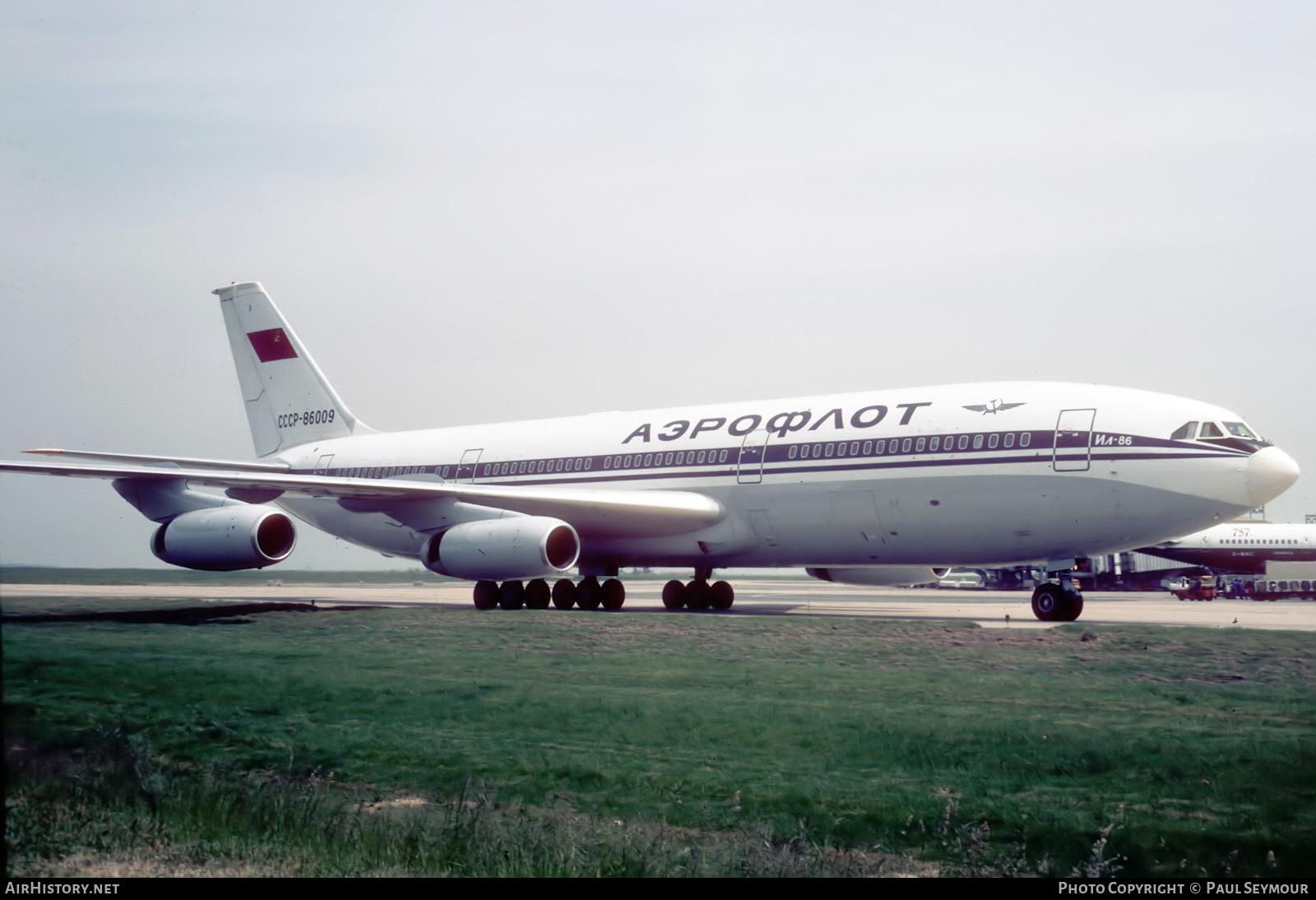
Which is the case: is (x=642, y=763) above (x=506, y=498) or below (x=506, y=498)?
below

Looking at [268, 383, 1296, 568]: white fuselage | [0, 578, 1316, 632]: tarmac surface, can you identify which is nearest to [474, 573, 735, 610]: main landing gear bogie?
[0, 578, 1316, 632]: tarmac surface

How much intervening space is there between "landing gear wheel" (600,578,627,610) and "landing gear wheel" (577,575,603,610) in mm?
141

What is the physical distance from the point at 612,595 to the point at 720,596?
2734 millimetres

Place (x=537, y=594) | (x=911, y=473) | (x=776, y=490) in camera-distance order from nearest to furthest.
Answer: (x=911, y=473) < (x=776, y=490) < (x=537, y=594)

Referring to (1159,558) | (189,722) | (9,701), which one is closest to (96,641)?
(189,722)

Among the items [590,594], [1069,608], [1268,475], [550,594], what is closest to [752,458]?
[590,594]

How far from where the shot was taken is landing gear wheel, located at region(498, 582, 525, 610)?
25.8 metres

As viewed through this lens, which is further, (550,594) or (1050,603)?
(550,594)

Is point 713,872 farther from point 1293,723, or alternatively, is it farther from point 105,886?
point 1293,723

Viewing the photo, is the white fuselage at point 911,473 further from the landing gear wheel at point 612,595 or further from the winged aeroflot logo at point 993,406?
the landing gear wheel at point 612,595

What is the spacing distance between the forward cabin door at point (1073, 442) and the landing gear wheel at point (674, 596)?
1071cm

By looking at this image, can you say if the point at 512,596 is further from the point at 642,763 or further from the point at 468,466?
the point at 642,763

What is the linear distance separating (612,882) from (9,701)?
3.63 meters

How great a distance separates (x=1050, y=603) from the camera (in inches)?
883
